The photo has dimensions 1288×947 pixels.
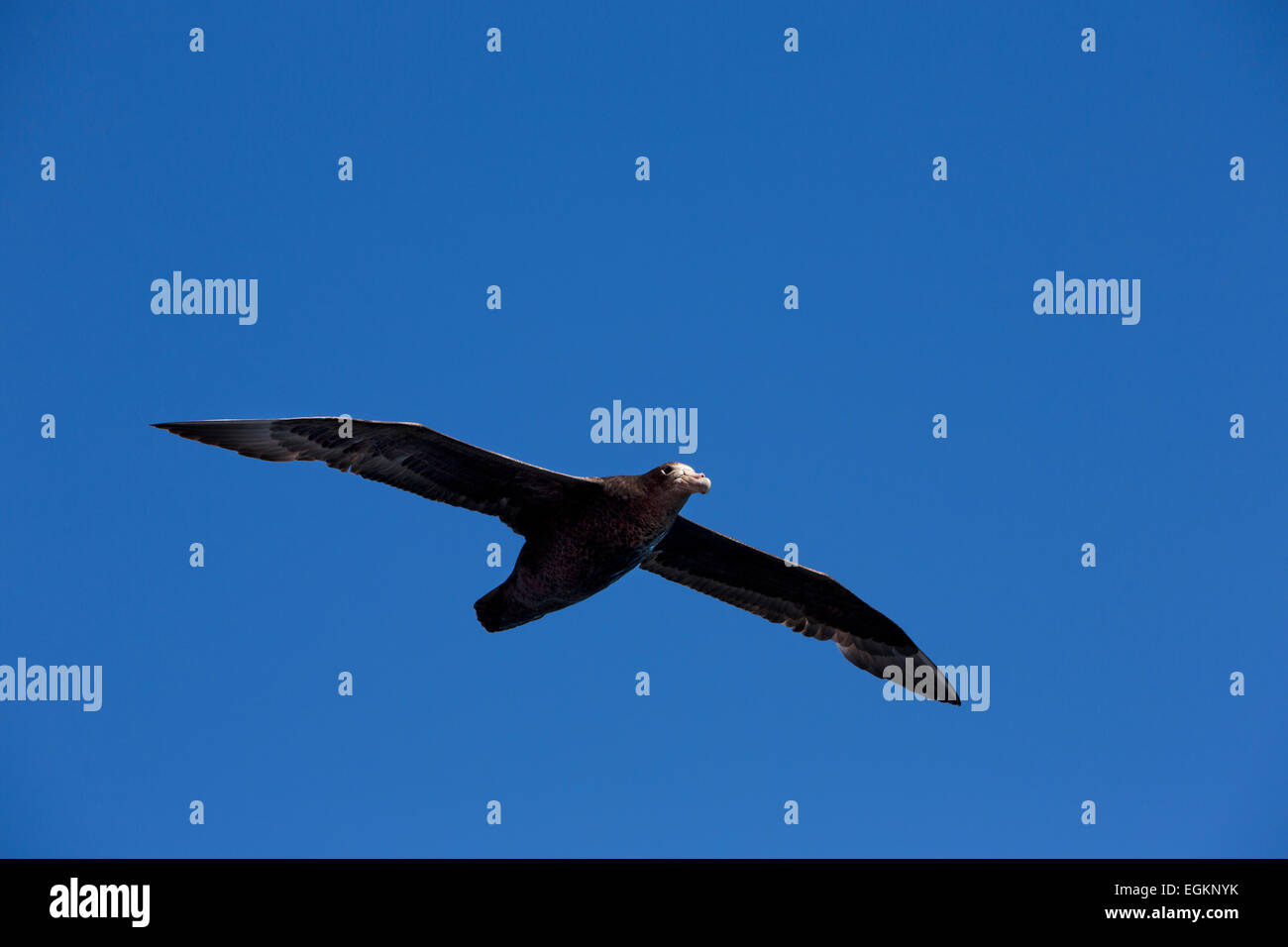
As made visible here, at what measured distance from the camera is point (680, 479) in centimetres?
1559

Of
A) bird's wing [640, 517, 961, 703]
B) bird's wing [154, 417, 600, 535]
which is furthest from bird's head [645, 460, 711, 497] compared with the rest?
bird's wing [640, 517, 961, 703]

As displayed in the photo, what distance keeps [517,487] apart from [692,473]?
249 centimetres

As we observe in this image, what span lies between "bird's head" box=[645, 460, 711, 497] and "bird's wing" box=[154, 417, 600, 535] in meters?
0.93

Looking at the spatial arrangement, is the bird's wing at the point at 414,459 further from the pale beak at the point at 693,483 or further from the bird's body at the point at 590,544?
the pale beak at the point at 693,483

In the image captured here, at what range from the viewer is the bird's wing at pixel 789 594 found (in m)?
18.8

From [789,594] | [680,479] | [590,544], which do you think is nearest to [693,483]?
[680,479]

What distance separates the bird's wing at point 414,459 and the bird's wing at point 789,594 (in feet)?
7.96

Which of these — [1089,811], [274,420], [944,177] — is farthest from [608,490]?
[1089,811]

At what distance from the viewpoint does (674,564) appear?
1903 centimetres

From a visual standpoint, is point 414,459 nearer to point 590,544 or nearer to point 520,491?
point 520,491

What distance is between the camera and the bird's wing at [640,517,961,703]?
18.8 m

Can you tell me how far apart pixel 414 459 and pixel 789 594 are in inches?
255

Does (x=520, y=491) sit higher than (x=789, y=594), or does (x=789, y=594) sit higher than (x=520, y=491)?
(x=520, y=491)
